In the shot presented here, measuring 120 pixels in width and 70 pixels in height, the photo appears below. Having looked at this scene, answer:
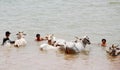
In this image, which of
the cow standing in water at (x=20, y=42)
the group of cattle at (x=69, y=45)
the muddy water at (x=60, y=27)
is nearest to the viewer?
the muddy water at (x=60, y=27)

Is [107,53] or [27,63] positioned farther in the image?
[107,53]

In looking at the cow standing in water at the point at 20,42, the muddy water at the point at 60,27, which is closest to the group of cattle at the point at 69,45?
the cow standing in water at the point at 20,42

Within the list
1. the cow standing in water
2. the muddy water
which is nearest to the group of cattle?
the cow standing in water

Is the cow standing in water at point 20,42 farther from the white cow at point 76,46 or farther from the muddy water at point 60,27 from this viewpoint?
the white cow at point 76,46

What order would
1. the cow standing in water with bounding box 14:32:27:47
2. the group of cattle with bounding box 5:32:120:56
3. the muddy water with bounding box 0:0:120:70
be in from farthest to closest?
the cow standing in water with bounding box 14:32:27:47
the group of cattle with bounding box 5:32:120:56
the muddy water with bounding box 0:0:120:70

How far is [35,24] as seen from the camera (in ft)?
58.5

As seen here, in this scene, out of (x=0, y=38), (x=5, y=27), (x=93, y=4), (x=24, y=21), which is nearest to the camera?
(x=0, y=38)

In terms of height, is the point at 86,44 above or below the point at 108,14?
below

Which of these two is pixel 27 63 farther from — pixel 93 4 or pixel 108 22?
pixel 93 4

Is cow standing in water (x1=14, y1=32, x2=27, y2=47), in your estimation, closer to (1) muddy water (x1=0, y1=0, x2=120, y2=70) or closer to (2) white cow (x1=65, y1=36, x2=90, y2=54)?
(1) muddy water (x1=0, y1=0, x2=120, y2=70)

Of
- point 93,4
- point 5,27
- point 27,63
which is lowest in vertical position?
point 27,63

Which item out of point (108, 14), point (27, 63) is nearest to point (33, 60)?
point (27, 63)

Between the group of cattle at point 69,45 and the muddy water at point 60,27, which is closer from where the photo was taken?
the muddy water at point 60,27

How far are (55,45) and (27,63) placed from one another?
8.24 feet
